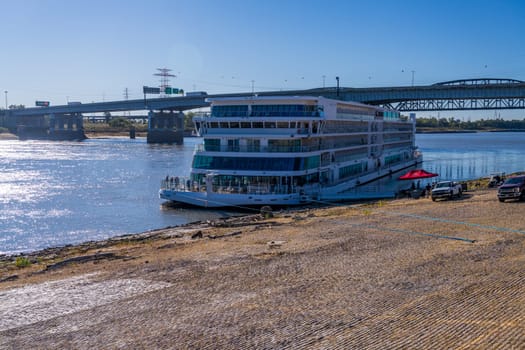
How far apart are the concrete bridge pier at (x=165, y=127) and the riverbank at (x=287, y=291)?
11332 cm

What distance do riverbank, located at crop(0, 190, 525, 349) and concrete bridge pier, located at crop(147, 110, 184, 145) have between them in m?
113

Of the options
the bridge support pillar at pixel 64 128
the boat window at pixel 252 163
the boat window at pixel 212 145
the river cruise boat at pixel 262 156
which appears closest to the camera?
the river cruise boat at pixel 262 156

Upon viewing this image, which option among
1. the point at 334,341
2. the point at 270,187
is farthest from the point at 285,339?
the point at 270,187

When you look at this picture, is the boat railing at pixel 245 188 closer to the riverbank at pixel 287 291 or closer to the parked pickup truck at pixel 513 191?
the parked pickup truck at pixel 513 191

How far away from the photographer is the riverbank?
1094cm

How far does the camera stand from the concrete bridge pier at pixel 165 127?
5310 inches

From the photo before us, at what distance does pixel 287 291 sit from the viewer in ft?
45.4

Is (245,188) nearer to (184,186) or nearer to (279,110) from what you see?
(184,186)

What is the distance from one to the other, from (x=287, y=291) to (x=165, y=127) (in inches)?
4928

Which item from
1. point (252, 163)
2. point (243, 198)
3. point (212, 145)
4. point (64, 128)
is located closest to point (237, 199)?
point (243, 198)

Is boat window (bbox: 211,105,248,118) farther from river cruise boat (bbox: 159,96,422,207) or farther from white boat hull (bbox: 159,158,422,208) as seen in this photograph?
white boat hull (bbox: 159,158,422,208)

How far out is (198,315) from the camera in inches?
487

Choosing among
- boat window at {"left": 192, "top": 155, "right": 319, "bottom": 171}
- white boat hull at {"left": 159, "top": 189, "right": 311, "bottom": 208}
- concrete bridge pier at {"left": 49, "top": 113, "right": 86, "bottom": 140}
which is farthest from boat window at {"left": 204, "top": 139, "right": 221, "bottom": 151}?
concrete bridge pier at {"left": 49, "top": 113, "right": 86, "bottom": 140}

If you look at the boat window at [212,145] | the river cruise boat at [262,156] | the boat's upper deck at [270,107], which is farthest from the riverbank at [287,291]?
the boat's upper deck at [270,107]
